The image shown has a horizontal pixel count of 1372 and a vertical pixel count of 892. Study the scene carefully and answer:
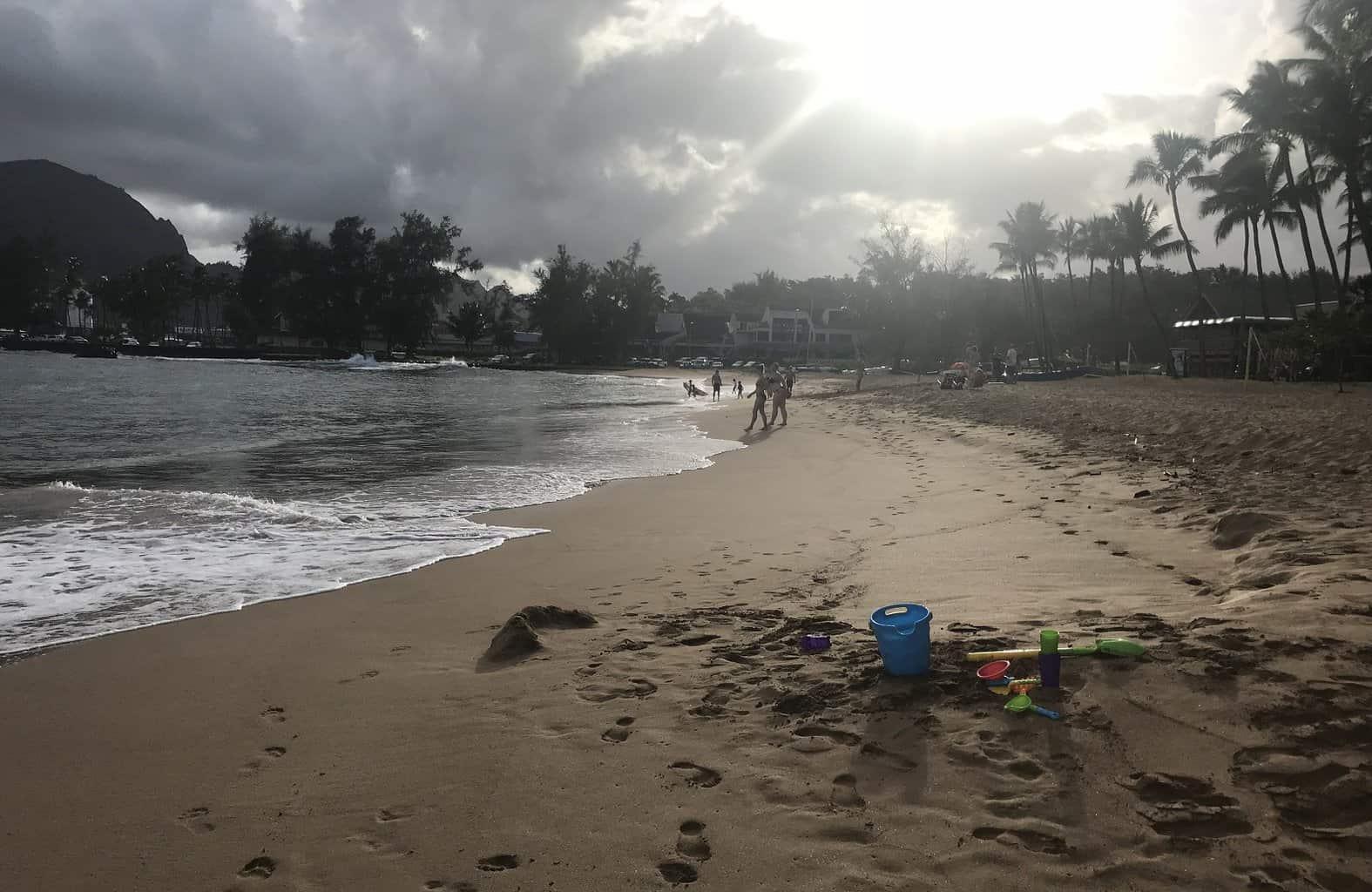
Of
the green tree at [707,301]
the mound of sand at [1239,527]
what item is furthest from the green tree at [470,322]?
the mound of sand at [1239,527]

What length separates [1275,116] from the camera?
35.5 meters

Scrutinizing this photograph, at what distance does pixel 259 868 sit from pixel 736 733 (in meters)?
1.90

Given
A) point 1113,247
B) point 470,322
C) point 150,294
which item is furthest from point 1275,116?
point 150,294

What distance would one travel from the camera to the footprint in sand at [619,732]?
3.56 m

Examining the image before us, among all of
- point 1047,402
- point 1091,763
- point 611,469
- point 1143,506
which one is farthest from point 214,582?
point 1047,402

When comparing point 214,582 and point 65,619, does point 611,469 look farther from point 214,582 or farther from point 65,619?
point 65,619

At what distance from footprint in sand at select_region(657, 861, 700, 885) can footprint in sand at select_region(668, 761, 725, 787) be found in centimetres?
46

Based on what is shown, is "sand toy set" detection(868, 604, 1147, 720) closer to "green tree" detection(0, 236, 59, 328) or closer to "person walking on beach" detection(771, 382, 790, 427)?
"person walking on beach" detection(771, 382, 790, 427)

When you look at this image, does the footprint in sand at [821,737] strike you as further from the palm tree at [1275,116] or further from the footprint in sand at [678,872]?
the palm tree at [1275,116]

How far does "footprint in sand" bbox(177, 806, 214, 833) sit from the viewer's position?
3.08m

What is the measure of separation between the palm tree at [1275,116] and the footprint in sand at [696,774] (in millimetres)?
41223

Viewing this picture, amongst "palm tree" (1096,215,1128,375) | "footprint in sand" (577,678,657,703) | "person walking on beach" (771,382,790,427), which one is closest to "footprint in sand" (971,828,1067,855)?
"footprint in sand" (577,678,657,703)

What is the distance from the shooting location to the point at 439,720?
3.92 m

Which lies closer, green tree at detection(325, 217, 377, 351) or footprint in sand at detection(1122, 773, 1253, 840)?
footprint in sand at detection(1122, 773, 1253, 840)
